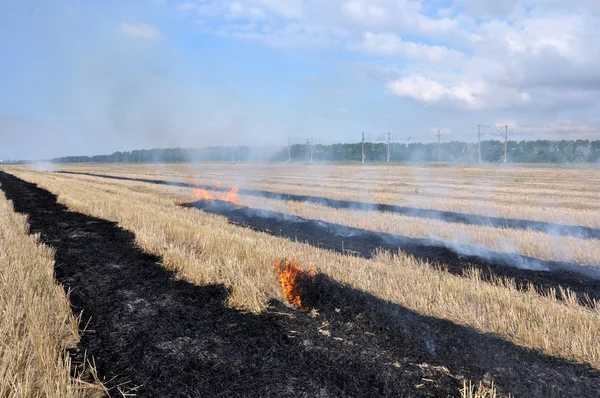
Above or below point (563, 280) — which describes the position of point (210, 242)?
above

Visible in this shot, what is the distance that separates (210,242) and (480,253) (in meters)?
7.14

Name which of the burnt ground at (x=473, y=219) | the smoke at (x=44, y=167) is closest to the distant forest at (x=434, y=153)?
Result: the smoke at (x=44, y=167)

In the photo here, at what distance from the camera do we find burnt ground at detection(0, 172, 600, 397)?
425cm

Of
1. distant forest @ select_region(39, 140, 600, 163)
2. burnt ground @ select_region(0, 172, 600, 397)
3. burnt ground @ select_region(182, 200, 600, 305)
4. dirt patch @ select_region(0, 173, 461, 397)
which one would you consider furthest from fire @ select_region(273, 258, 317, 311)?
distant forest @ select_region(39, 140, 600, 163)

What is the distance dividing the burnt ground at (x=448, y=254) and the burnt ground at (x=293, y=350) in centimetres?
315

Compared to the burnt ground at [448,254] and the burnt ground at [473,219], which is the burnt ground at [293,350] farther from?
the burnt ground at [473,219]

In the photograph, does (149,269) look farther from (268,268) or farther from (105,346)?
(105,346)

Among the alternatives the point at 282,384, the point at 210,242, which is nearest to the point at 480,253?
the point at 210,242

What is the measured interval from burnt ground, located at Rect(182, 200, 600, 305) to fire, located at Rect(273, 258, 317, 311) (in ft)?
9.70

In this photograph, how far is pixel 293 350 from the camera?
502 cm

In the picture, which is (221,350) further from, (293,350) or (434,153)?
(434,153)

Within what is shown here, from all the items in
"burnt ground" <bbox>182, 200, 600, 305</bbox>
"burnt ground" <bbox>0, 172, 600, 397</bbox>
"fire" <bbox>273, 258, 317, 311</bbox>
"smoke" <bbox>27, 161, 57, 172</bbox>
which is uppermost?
"smoke" <bbox>27, 161, 57, 172</bbox>

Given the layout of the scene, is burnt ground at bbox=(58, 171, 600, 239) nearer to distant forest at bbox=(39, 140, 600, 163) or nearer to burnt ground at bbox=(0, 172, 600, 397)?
burnt ground at bbox=(0, 172, 600, 397)

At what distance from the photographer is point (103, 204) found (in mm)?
18109
